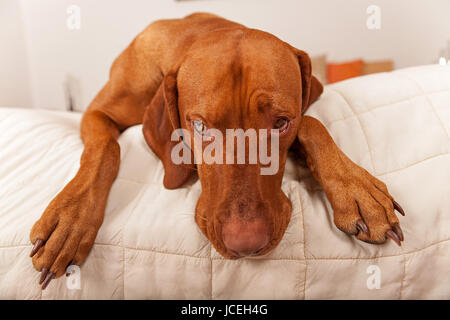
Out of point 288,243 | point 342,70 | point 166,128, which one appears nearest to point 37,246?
point 166,128

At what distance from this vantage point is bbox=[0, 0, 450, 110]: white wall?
8.80 feet

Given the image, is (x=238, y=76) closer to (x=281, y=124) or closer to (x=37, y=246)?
(x=281, y=124)

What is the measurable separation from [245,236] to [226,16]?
2.38 metres

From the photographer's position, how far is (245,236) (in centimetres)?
82

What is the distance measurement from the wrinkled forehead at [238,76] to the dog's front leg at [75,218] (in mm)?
331

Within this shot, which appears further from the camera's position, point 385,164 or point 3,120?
point 3,120

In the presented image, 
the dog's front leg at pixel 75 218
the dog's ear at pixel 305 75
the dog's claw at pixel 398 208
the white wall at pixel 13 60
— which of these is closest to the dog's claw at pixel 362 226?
the dog's claw at pixel 398 208

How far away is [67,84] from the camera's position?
3.42 meters

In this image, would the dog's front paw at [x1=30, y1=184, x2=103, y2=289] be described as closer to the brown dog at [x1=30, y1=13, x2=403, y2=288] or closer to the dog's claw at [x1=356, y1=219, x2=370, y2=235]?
the brown dog at [x1=30, y1=13, x2=403, y2=288]

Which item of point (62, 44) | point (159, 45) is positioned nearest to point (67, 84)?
point (62, 44)

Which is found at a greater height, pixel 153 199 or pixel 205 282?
pixel 153 199

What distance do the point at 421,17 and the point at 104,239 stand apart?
9.39ft

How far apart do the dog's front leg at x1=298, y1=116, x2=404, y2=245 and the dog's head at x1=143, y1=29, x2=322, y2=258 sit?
0.30ft

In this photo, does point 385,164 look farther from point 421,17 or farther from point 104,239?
point 421,17
